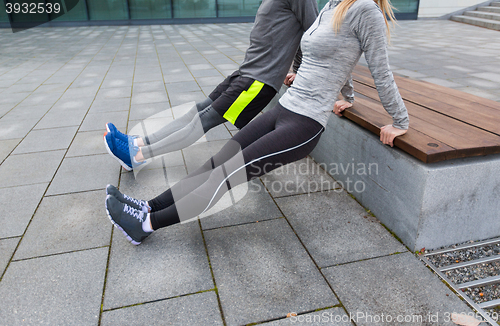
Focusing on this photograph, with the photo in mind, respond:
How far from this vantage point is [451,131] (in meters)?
2.35

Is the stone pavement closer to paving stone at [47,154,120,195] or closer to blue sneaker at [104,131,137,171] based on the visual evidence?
paving stone at [47,154,120,195]

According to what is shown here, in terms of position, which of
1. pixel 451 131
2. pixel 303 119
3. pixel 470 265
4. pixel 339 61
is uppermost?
pixel 339 61

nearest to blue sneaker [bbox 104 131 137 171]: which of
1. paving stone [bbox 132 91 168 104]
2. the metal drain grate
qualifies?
paving stone [bbox 132 91 168 104]

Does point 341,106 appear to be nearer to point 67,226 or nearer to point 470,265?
point 470,265

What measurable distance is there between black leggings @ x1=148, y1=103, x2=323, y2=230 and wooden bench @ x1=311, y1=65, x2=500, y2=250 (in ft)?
1.70

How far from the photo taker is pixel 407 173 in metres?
2.22

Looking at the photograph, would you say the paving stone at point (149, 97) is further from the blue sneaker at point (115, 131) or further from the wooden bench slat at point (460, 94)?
the wooden bench slat at point (460, 94)

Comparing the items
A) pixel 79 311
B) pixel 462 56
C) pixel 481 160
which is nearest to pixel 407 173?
pixel 481 160

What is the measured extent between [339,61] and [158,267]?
161 cm

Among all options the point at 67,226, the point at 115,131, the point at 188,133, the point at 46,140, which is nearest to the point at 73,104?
the point at 46,140

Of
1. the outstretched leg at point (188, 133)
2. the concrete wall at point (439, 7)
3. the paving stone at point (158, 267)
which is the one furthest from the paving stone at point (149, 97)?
the concrete wall at point (439, 7)

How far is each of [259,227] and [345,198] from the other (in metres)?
0.76

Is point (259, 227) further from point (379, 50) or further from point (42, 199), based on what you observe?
point (42, 199)

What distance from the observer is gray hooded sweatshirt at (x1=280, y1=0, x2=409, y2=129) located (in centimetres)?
202
